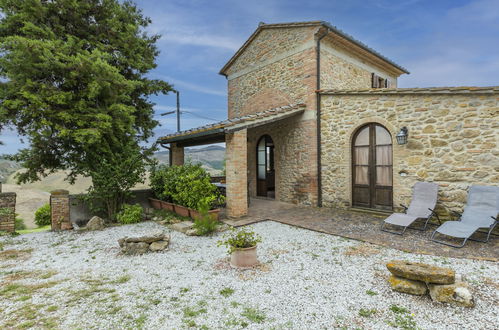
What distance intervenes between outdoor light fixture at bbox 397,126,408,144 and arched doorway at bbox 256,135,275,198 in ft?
16.2

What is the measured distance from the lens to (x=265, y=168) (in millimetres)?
10930

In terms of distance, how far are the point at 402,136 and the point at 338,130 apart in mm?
1954

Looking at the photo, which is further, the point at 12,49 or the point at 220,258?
the point at 12,49

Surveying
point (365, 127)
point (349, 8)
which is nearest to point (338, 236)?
point (365, 127)

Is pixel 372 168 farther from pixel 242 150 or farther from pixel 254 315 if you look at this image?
pixel 254 315

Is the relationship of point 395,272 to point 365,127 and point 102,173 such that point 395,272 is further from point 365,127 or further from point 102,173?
point 102,173

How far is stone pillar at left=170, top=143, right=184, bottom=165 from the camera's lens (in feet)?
36.8

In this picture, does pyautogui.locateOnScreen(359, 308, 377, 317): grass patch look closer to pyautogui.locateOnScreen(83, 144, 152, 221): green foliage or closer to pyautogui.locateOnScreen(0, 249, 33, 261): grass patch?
pyautogui.locateOnScreen(0, 249, 33, 261): grass patch

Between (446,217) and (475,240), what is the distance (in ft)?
4.03

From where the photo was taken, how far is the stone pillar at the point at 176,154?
1121 centimetres

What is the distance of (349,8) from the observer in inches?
390

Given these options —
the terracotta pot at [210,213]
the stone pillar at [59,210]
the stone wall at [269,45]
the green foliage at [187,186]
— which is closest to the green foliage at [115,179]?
the stone pillar at [59,210]

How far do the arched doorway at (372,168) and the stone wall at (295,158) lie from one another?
1.35 meters

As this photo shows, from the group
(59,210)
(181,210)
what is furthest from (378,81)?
(59,210)
